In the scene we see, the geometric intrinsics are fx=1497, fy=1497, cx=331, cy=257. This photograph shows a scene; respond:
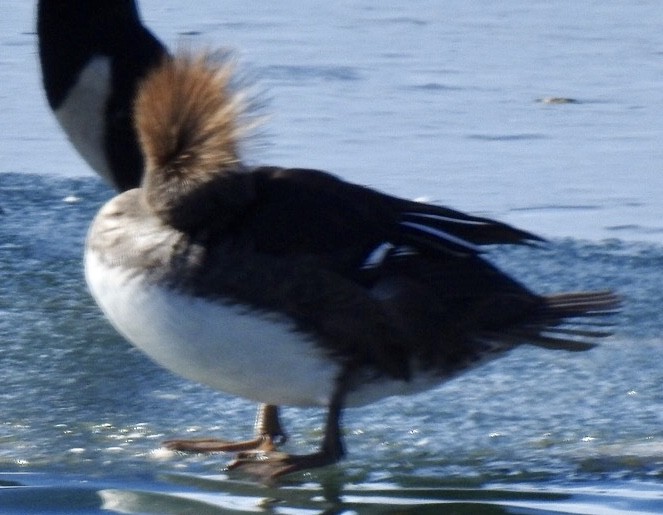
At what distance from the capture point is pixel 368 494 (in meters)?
3.16

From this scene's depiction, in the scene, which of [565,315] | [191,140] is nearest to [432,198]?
[565,315]

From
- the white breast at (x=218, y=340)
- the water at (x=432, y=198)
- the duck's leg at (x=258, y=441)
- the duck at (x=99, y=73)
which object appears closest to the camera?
the white breast at (x=218, y=340)

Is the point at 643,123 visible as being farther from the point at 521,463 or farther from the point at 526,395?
the point at 521,463

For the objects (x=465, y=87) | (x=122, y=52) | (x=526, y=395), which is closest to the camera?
(x=526, y=395)

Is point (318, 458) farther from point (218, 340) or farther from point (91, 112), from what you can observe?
point (91, 112)

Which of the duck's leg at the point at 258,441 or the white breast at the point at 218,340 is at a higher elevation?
the white breast at the point at 218,340

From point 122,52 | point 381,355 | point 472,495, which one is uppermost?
point 122,52

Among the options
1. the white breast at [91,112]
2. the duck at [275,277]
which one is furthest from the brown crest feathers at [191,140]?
the white breast at [91,112]

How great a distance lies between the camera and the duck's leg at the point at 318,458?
324 cm

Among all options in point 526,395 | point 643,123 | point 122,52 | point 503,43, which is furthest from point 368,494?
point 503,43

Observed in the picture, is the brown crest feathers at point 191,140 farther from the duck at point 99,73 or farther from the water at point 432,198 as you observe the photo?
the duck at point 99,73

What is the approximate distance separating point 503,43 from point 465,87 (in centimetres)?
104

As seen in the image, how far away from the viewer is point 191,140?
3.22 m

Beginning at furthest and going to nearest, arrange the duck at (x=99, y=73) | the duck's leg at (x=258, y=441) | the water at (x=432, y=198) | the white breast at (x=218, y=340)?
the duck at (x=99, y=73) → the duck's leg at (x=258, y=441) → the water at (x=432, y=198) → the white breast at (x=218, y=340)
